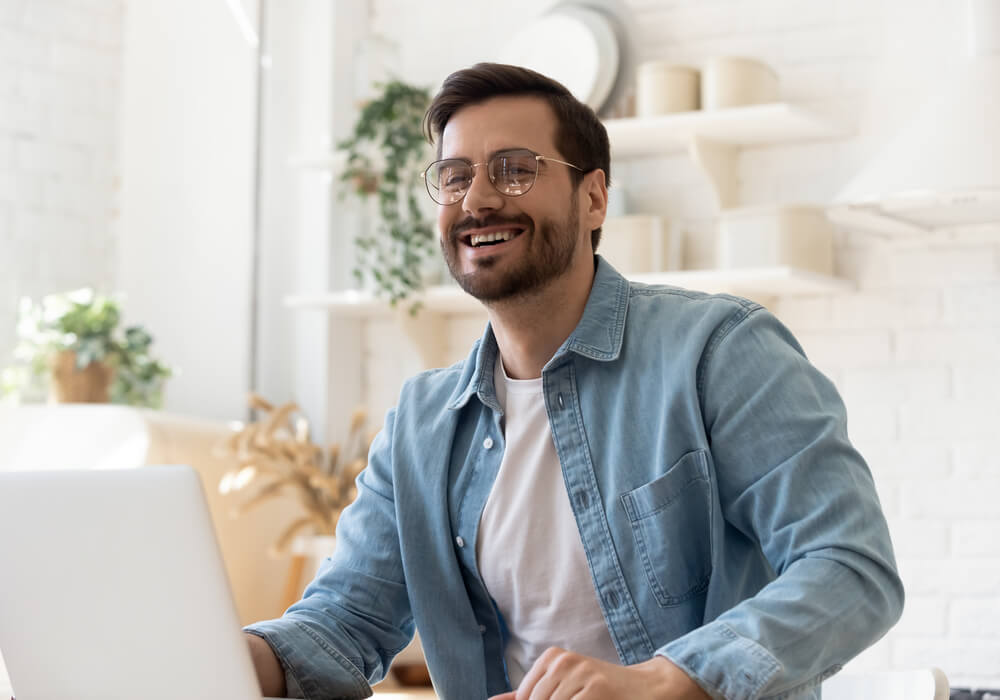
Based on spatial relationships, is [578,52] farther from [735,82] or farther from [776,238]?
[776,238]

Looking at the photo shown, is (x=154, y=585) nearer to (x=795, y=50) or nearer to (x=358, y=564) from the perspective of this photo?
(x=358, y=564)

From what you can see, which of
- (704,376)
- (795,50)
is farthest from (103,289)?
(704,376)

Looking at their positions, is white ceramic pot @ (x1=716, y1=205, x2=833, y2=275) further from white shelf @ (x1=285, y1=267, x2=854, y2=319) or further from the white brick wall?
the white brick wall

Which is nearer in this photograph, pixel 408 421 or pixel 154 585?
pixel 154 585

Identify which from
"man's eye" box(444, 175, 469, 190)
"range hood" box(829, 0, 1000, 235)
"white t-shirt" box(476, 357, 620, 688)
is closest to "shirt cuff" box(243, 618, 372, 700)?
"white t-shirt" box(476, 357, 620, 688)

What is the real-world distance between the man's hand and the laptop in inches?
9.5

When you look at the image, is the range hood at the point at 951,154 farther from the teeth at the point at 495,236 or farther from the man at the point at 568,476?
the teeth at the point at 495,236

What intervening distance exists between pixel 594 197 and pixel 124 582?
87cm

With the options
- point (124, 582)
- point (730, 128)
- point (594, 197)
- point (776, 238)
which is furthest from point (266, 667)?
point (730, 128)

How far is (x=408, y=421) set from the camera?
5.10ft

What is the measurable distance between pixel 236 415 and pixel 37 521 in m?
2.51

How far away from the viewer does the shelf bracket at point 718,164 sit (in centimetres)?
290

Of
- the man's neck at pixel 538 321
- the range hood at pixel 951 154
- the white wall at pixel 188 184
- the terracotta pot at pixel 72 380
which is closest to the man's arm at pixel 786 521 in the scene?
the man's neck at pixel 538 321

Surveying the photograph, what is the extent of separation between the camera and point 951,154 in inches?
90.7
